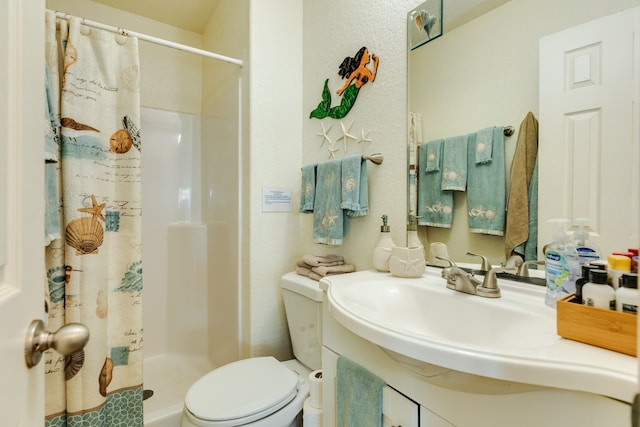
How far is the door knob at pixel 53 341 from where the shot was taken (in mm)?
410

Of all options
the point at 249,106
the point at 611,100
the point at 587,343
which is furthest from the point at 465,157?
the point at 249,106

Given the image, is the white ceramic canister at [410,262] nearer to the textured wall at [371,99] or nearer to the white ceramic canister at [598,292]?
the textured wall at [371,99]

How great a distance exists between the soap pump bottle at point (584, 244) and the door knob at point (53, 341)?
91cm

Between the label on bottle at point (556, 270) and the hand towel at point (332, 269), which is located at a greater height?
the label on bottle at point (556, 270)

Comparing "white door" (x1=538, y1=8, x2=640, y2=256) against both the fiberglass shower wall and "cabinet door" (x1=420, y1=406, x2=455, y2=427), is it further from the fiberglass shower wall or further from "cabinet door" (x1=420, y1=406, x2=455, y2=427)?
the fiberglass shower wall

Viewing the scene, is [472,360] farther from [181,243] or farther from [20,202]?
[181,243]

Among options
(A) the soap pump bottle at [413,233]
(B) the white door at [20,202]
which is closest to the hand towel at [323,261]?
(A) the soap pump bottle at [413,233]

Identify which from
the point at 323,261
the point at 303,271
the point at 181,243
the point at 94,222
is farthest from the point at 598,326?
the point at 181,243

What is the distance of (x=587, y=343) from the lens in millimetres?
494

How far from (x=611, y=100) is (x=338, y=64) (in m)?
1.08

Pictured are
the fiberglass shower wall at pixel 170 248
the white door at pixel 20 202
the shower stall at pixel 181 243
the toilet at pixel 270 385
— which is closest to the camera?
the white door at pixel 20 202

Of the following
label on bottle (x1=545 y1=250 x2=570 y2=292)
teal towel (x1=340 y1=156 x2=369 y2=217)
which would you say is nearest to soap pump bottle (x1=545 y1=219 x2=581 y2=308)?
label on bottle (x1=545 y1=250 x2=570 y2=292)

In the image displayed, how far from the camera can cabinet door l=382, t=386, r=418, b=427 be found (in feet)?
2.06

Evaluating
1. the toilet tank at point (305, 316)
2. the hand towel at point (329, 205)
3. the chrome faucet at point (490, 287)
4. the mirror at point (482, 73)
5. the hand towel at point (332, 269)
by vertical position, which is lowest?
the toilet tank at point (305, 316)
